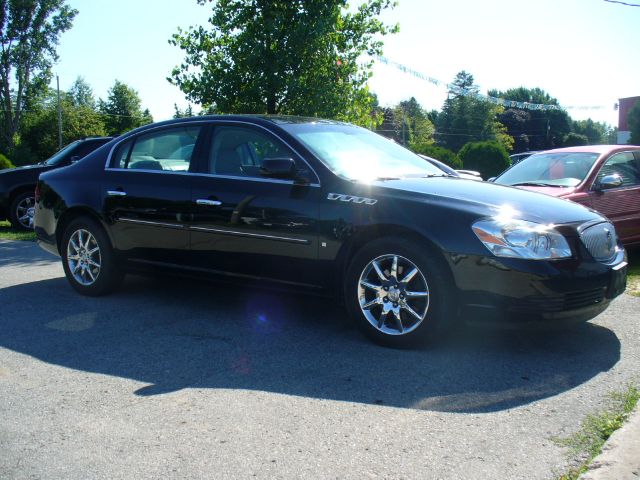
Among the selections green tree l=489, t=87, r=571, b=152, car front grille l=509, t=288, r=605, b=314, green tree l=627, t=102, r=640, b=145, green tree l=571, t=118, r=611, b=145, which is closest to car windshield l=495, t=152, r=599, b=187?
car front grille l=509, t=288, r=605, b=314

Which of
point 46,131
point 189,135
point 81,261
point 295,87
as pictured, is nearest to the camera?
point 189,135

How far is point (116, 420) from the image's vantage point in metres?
3.64

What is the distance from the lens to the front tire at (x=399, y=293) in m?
4.60

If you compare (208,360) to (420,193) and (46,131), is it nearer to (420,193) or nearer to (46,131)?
(420,193)

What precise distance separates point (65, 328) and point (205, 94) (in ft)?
34.2

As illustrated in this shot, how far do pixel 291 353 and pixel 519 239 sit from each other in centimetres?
173

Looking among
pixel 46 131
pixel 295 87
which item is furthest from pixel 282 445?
pixel 46 131

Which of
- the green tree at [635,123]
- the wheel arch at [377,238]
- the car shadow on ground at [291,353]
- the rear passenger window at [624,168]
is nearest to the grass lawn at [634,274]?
the rear passenger window at [624,168]

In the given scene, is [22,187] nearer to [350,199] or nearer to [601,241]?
[350,199]

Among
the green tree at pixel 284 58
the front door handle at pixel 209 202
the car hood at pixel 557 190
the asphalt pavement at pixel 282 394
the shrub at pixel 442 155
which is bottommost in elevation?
the asphalt pavement at pixel 282 394

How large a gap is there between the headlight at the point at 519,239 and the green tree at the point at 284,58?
1060cm

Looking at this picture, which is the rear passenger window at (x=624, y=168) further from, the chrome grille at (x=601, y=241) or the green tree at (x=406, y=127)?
the green tree at (x=406, y=127)

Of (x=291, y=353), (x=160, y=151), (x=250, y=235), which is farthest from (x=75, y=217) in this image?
(x=291, y=353)

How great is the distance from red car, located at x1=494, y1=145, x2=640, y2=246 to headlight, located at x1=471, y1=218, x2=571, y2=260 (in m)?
3.27
